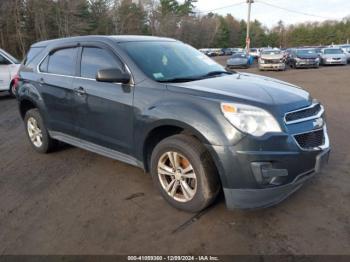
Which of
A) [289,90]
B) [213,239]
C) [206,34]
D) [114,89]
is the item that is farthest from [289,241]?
[206,34]

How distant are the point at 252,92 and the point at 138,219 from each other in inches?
69.1

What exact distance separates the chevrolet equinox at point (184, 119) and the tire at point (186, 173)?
10 millimetres

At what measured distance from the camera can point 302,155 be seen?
3104 millimetres

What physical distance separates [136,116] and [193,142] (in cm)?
78

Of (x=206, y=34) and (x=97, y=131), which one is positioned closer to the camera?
(x=97, y=131)

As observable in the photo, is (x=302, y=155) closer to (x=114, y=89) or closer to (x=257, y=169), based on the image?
(x=257, y=169)

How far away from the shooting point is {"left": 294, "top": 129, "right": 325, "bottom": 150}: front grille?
10.3 ft

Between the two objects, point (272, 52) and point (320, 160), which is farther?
point (272, 52)

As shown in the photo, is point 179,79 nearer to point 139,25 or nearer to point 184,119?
point 184,119

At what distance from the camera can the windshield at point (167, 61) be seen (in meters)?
3.88

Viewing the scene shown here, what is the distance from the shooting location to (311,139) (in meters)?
3.28

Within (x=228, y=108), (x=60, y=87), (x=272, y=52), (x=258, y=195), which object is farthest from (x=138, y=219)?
(x=272, y=52)

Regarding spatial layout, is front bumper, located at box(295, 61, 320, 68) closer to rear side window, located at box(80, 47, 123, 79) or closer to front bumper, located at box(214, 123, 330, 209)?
rear side window, located at box(80, 47, 123, 79)

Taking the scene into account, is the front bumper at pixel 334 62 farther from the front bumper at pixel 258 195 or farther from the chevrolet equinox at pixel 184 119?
the front bumper at pixel 258 195
